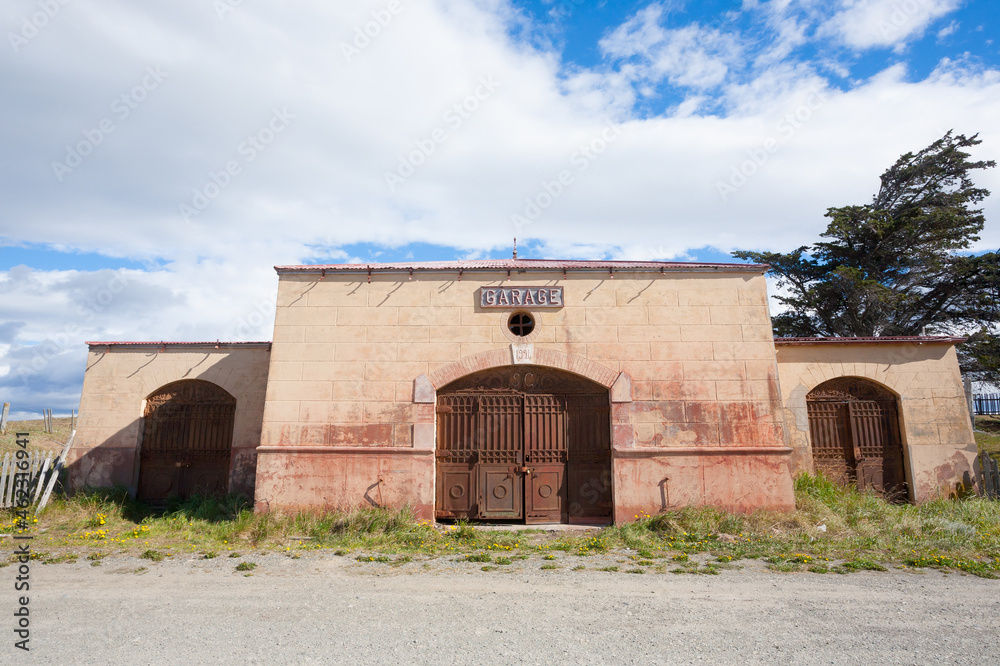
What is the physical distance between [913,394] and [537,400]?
25.5 feet

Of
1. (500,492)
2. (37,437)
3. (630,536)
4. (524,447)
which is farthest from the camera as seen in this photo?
(37,437)

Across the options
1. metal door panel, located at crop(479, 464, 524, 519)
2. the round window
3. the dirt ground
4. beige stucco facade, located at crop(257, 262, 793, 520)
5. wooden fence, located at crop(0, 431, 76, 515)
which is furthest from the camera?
the round window

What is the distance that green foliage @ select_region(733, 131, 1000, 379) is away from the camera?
780 inches

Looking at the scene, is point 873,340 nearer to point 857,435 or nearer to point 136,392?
point 857,435

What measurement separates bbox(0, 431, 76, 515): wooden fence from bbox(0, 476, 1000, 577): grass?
0.35m

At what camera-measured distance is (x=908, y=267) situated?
69.9 ft

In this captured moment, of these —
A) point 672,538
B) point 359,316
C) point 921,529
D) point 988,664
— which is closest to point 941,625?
point 988,664

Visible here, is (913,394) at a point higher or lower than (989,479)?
higher

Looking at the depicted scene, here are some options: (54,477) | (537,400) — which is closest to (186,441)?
(54,477)

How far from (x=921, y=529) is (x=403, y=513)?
26.5ft

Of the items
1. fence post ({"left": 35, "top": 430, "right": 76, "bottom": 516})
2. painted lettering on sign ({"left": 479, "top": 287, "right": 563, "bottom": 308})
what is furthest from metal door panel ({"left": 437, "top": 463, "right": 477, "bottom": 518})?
fence post ({"left": 35, "top": 430, "right": 76, "bottom": 516})

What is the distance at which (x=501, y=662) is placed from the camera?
13.3ft

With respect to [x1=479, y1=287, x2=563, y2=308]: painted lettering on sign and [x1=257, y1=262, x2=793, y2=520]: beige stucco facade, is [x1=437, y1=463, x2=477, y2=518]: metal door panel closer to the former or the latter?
[x1=257, y1=262, x2=793, y2=520]: beige stucco facade

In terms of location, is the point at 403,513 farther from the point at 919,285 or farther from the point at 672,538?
the point at 919,285
